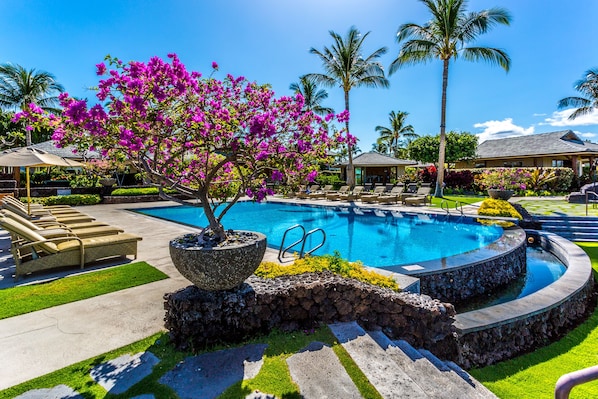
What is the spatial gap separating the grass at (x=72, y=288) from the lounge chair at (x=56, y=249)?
0.55 meters

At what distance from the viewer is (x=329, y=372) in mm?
2832

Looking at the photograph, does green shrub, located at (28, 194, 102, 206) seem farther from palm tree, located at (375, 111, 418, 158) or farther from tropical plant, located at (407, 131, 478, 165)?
palm tree, located at (375, 111, 418, 158)

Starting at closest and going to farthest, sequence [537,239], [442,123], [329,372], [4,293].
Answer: [329,372] < [4,293] < [537,239] < [442,123]

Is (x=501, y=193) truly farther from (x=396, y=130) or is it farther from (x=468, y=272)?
(x=396, y=130)

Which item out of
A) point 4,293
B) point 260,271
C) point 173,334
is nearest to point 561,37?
point 260,271

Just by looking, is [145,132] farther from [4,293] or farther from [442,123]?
[442,123]

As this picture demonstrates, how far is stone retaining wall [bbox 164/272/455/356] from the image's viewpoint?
3.35 meters

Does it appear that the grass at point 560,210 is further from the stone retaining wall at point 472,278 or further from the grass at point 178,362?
the grass at point 178,362

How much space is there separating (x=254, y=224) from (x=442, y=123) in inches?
602

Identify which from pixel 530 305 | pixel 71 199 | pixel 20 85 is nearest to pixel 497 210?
pixel 530 305

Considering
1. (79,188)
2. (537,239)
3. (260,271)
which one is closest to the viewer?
(260,271)

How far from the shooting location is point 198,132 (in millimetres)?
3463

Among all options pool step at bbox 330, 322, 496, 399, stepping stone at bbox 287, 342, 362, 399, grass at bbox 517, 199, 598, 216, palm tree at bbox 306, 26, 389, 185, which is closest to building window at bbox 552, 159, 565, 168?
grass at bbox 517, 199, 598, 216

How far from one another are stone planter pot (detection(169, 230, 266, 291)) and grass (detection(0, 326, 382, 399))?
26.6 inches
